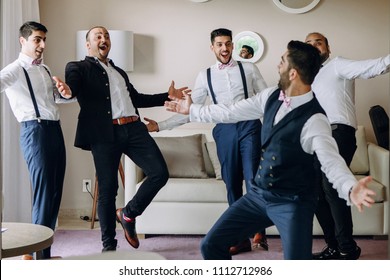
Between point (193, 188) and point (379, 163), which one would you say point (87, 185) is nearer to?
point (193, 188)

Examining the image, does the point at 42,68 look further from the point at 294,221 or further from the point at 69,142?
the point at 294,221

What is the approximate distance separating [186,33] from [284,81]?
53cm

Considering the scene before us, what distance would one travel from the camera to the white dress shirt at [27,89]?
2.32m

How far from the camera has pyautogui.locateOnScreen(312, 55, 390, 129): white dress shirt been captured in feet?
7.29

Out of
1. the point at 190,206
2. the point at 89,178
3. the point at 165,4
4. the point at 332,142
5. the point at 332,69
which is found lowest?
the point at 190,206

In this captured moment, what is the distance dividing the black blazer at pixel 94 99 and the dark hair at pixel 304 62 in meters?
0.59

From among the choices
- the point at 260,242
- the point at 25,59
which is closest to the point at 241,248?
the point at 260,242

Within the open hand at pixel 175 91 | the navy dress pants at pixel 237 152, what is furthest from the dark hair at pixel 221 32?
the navy dress pants at pixel 237 152

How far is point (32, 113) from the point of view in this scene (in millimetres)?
2451

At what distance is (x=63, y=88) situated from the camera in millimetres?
2367

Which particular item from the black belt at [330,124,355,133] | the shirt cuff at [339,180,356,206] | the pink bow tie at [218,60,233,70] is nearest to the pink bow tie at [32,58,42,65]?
the pink bow tie at [218,60,233,70]

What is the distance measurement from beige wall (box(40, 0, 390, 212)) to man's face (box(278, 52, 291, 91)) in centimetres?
13
